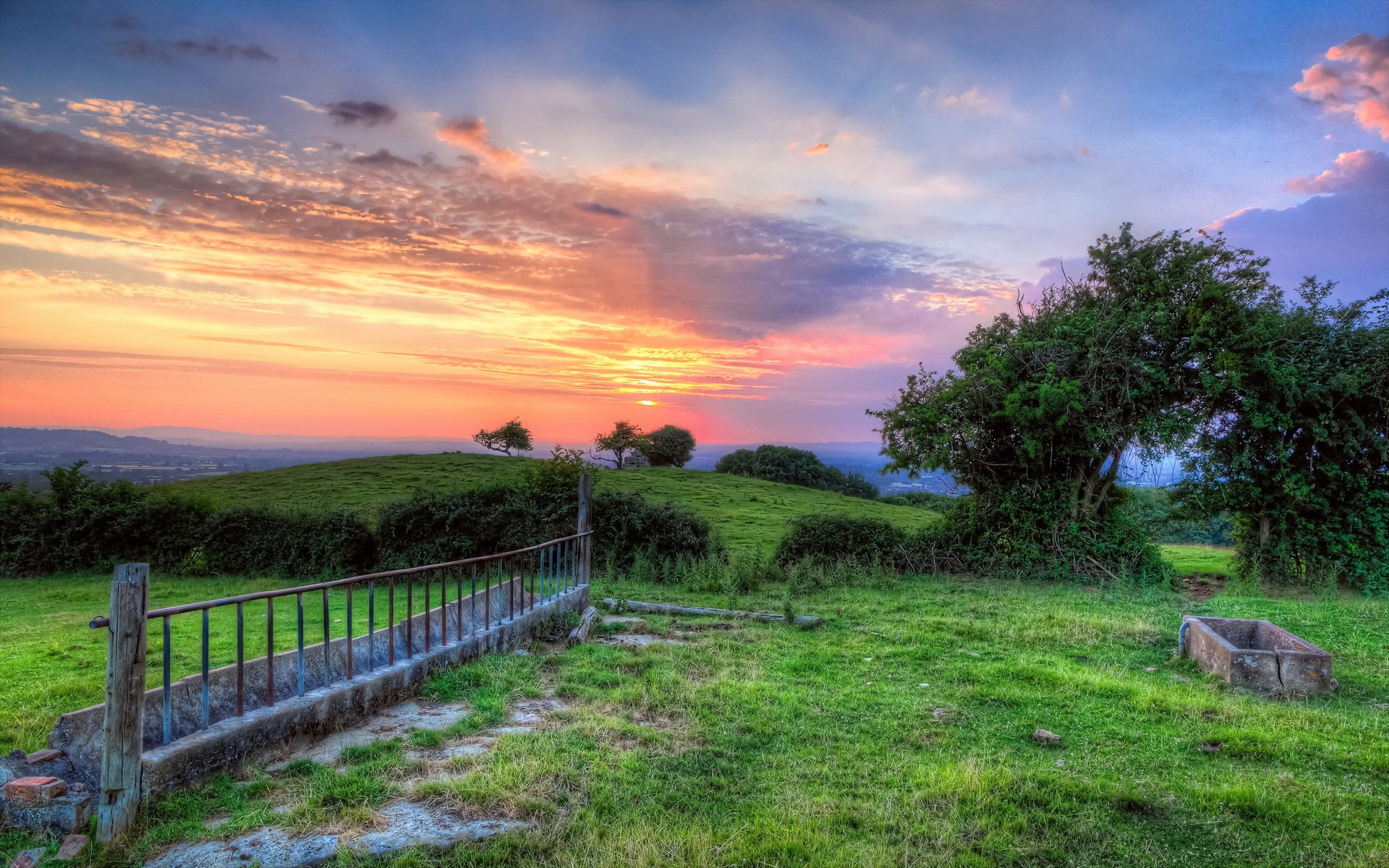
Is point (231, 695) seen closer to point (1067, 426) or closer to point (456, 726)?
point (456, 726)

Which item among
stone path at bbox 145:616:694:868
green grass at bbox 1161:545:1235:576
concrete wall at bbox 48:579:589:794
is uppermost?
concrete wall at bbox 48:579:589:794

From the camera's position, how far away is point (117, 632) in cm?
427

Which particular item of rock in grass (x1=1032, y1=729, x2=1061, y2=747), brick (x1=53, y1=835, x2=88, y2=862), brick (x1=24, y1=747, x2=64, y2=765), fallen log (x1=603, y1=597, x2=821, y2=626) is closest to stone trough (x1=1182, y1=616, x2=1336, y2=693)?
rock in grass (x1=1032, y1=729, x2=1061, y2=747)

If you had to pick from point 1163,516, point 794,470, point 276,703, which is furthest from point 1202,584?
point 794,470

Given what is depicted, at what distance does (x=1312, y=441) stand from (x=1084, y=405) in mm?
4710

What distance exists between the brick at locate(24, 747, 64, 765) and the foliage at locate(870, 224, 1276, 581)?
15.7 m

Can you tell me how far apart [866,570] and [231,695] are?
1303 centimetres

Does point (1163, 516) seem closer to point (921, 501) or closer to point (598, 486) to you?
point (598, 486)

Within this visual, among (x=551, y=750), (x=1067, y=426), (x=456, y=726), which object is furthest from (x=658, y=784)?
(x=1067, y=426)

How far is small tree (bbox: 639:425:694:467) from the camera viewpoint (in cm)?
4959

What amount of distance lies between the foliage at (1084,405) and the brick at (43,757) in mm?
15651

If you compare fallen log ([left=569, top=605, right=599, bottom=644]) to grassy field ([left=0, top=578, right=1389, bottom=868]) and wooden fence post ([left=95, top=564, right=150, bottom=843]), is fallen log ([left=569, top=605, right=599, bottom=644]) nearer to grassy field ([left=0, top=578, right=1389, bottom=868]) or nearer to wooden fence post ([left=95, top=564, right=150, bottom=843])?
grassy field ([left=0, top=578, right=1389, bottom=868])

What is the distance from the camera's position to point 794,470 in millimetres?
41844

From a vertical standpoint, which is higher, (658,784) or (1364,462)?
(1364,462)
